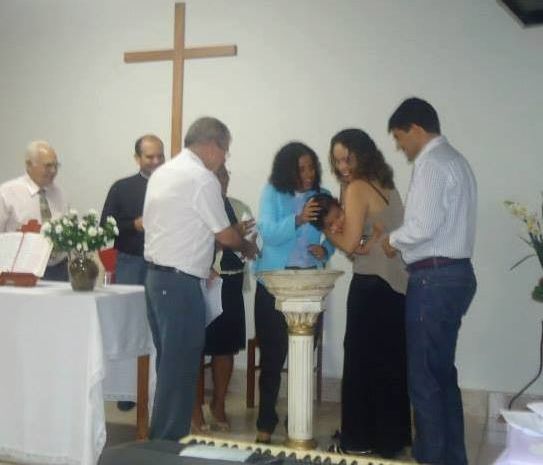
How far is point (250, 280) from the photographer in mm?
4547

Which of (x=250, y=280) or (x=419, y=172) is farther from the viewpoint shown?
(x=250, y=280)

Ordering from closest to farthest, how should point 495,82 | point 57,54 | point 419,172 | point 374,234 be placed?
point 419,172
point 374,234
point 495,82
point 57,54

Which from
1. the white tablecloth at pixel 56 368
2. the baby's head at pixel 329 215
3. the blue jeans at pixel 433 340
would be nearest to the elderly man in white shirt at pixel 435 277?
the blue jeans at pixel 433 340

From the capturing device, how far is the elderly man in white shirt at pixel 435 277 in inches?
106

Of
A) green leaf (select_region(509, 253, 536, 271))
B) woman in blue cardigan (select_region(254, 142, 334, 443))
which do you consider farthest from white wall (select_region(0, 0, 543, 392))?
woman in blue cardigan (select_region(254, 142, 334, 443))

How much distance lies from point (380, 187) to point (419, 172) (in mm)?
Result: 328

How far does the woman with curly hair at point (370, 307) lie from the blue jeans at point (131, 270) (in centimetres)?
137

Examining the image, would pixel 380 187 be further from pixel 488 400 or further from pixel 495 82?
pixel 488 400

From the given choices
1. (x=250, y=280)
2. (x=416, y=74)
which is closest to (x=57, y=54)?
(x=250, y=280)

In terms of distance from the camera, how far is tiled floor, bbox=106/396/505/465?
11.0 feet

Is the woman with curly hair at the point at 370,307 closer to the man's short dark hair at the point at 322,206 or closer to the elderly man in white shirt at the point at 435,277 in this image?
the man's short dark hair at the point at 322,206

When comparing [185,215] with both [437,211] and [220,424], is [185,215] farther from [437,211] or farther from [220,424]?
[220,424]

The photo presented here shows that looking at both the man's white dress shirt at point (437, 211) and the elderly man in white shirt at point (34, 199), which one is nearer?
the man's white dress shirt at point (437, 211)

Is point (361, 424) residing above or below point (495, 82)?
below
